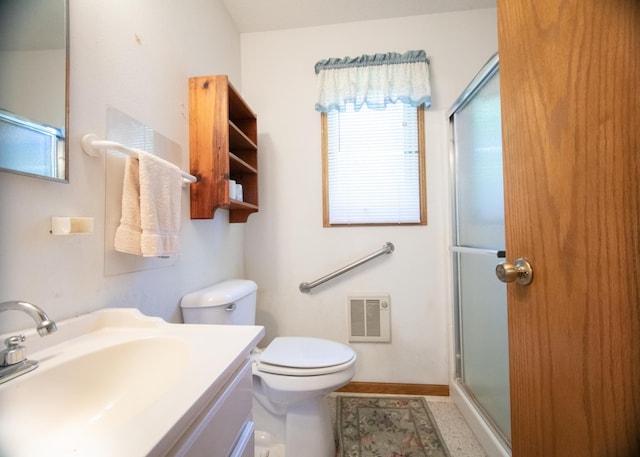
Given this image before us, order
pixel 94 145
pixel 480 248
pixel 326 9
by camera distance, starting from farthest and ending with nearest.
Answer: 1. pixel 326 9
2. pixel 480 248
3. pixel 94 145

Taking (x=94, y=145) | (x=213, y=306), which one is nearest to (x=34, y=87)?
(x=94, y=145)

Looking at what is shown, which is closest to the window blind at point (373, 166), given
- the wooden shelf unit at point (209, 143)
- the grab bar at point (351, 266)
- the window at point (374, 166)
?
the window at point (374, 166)

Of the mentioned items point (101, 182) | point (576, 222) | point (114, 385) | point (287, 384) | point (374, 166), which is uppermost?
point (374, 166)

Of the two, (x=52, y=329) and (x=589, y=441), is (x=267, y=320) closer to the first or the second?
(x=52, y=329)

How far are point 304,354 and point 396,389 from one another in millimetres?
792

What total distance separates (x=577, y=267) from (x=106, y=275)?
41.7 inches

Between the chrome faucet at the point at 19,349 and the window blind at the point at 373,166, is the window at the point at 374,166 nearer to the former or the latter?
the window blind at the point at 373,166

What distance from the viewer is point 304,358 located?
102 centimetres

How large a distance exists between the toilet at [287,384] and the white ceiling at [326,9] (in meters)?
1.61

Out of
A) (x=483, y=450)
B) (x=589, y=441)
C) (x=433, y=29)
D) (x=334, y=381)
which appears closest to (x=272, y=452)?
(x=334, y=381)

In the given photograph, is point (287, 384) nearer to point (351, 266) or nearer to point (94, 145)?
point (351, 266)

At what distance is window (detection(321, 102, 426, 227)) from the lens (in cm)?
152

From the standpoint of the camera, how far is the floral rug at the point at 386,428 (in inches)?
42.8

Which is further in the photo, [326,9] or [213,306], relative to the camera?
[326,9]
